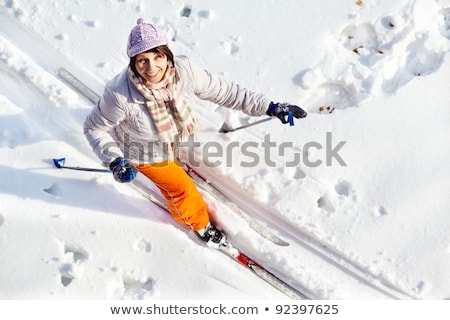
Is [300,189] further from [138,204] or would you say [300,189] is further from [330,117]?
[138,204]

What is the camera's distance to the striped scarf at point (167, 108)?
269 cm

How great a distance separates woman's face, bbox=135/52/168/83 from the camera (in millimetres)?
2549

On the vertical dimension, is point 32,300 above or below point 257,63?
below

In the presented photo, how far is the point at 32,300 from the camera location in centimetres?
350

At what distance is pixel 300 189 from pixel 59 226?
6.00ft

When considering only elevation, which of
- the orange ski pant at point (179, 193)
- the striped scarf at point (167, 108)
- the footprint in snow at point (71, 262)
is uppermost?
the striped scarf at point (167, 108)

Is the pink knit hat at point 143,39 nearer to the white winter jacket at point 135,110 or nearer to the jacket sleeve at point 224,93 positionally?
the white winter jacket at point 135,110

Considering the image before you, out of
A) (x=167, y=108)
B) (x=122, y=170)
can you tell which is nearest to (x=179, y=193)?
(x=122, y=170)

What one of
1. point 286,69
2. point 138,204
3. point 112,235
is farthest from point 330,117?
point 112,235

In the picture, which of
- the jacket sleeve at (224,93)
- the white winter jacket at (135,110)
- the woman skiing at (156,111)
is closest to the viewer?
the woman skiing at (156,111)

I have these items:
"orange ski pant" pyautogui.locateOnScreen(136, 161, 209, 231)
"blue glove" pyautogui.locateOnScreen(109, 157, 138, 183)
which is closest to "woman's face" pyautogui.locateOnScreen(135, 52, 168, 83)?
"blue glove" pyautogui.locateOnScreen(109, 157, 138, 183)

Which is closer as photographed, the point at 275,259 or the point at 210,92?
the point at 210,92

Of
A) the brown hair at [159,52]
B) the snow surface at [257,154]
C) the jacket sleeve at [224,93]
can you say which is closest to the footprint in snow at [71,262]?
the snow surface at [257,154]

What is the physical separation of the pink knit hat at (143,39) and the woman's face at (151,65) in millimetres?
47
